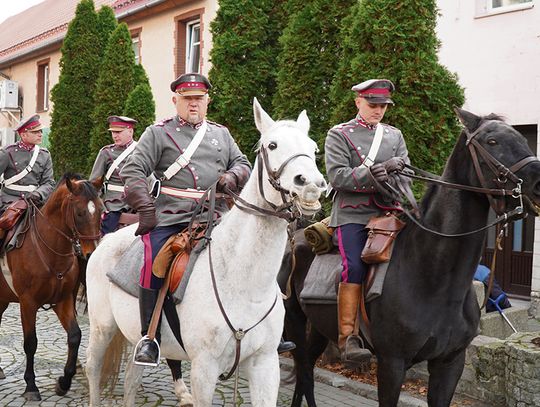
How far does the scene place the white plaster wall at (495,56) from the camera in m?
10.6

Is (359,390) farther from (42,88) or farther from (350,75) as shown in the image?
(42,88)

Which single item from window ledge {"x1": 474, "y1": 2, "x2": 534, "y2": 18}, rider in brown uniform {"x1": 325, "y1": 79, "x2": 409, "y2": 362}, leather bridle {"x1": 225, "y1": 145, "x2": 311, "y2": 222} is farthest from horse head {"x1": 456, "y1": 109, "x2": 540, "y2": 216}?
window ledge {"x1": 474, "y1": 2, "x2": 534, "y2": 18}

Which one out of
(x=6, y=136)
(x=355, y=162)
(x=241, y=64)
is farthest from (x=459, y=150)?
A: (x=6, y=136)

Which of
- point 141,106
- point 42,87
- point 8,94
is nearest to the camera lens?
point 141,106

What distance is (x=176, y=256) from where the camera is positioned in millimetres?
4289

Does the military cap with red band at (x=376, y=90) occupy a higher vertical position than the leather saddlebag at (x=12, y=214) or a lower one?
higher

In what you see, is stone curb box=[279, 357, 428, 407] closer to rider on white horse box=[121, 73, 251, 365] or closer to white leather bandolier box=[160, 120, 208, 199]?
rider on white horse box=[121, 73, 251, 365]

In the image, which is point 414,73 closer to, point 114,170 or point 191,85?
point 191,85

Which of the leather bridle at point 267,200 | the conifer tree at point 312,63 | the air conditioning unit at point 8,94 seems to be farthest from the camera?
the air conditioning unit at point 8,94

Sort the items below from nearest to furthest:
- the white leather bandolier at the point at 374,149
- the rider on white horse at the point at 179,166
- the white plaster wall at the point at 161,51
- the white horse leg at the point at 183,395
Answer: the rider on white horse at the point at 179,166 < the white leather bandolier at the point at 374,149 < the white horse leg at the point at 183,395 < the white plaster wall at the point at 161,51

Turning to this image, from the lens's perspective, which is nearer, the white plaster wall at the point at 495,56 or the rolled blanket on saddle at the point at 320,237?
the rolled blanket on saddle at the point at 320,237

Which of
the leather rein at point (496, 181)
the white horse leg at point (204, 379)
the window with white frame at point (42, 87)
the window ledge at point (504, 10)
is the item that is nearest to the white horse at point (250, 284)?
the white horse leg at point (204, 379)

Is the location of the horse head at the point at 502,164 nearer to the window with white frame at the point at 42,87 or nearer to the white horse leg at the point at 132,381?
the white horse leg at the point at 132,381

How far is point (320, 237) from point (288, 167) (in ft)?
6.70
